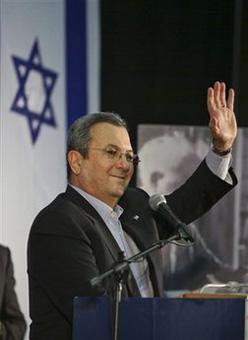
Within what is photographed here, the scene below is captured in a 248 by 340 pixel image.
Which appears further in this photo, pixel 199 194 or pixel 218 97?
pixel 199 194

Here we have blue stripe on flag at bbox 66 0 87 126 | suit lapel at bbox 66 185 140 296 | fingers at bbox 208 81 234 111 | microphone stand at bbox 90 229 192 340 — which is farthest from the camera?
blue stripe on flag at bbox 66 0 87 126

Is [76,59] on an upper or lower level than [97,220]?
upper

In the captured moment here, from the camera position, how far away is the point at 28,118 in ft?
16.3

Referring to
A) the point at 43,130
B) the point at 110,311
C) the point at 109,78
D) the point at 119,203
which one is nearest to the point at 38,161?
the point at 43,130

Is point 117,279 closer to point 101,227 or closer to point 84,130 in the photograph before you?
point 101,227

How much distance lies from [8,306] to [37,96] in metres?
1.13

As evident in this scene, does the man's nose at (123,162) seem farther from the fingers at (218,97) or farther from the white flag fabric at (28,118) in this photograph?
the white flag fabric at (28,118)

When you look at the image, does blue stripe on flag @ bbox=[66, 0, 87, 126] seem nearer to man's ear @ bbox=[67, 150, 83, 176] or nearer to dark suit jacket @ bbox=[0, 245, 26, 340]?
dark suit jacket @ bbox=[0, 245, 26, 340]

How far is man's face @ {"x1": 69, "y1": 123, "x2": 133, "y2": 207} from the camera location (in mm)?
3314

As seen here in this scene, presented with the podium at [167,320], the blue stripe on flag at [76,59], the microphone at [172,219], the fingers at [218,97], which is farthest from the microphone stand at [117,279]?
the blue stripe on flag at [76,59]

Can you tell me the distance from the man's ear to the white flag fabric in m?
1.57

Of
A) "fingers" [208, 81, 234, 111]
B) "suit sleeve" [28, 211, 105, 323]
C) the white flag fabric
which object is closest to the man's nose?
"suit sleeve" [28, 211, 105, 323]

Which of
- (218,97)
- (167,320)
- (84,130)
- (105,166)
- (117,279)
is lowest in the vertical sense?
(167,320)

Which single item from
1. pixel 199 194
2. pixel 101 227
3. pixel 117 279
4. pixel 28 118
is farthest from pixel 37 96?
pixel 117 279
